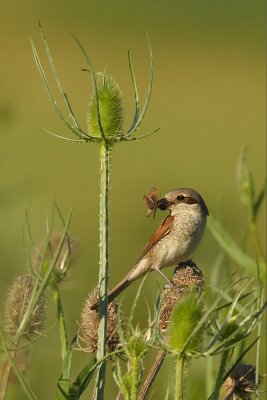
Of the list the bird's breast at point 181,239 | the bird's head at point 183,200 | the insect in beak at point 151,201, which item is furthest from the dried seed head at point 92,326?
the bird's breast at point 181,239

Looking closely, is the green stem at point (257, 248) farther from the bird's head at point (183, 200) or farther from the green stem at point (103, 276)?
the green stem at point (103, 276)

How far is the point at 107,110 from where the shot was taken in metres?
2.61

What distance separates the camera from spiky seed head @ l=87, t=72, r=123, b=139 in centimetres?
→ 258

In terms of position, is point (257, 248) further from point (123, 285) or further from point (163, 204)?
point (123, 285)

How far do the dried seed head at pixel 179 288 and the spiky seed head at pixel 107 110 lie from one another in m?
0.39

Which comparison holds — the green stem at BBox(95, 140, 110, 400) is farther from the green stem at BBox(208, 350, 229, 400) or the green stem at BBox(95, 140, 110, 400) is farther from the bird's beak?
the bird's beak

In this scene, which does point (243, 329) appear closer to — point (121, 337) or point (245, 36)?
Result: point (121, 337)

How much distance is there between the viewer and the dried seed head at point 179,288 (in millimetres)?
2623

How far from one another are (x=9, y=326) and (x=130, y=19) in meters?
31.7

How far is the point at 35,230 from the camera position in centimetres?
401

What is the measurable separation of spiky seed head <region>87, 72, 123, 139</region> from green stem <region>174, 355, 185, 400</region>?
529mm

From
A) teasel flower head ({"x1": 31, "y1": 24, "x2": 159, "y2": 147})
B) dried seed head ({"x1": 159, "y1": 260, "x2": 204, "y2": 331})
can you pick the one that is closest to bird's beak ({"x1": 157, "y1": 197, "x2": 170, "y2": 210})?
dried seed head ({"x1": 159, "y1": 260, "x2": 204, "y2": 331})

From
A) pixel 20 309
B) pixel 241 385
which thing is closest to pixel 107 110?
pixel 20 309

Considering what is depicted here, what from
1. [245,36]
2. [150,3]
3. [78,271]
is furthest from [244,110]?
[78,271]
